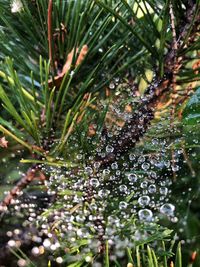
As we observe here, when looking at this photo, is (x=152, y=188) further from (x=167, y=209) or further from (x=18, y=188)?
(x=18, y=188)

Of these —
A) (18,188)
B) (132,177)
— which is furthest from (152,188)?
(18,188)

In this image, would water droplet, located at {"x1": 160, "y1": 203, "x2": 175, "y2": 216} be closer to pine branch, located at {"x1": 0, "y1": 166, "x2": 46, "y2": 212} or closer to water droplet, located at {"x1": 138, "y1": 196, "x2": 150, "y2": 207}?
water droplet, located at {"x1": 138, "y1": 196, "x2": 150, "y2": 207}

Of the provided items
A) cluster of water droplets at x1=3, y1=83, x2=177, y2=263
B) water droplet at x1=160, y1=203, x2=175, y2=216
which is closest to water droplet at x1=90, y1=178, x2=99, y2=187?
cluster of water droplets at x1=3, y1=83, x2=177, y2=263

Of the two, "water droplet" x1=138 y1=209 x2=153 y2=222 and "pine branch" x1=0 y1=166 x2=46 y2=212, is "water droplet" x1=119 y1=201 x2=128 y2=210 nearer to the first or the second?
"water droplet" x1=138 y1=209 x2=153 y2=222

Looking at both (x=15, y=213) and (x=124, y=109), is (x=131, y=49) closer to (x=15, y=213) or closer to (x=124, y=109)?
(x=124, y=109)

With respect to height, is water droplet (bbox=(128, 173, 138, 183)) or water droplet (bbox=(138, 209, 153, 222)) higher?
water droplet (bbox=(128, 173, 138, 183))

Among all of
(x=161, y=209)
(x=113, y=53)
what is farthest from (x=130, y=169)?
(x=113, y=53)

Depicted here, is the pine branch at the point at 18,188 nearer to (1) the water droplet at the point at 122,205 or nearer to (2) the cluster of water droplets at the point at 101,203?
(2) the cluster of water droplets at the point at 101,203

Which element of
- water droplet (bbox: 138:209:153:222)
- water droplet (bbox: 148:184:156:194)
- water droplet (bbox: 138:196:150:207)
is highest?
water droplet (bbox: 148:184:156:194)

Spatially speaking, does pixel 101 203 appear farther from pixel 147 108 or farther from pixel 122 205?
pixel 147 108

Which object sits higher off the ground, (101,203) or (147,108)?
(147,108)

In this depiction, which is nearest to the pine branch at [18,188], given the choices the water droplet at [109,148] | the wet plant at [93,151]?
the wet plant at [93,151]
